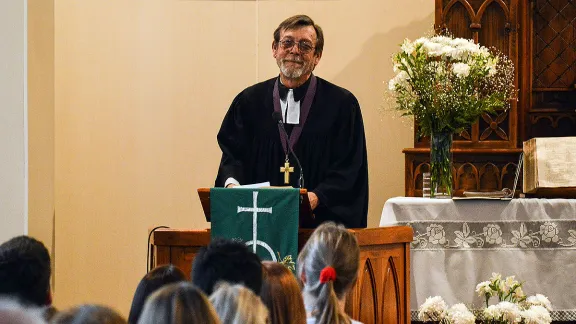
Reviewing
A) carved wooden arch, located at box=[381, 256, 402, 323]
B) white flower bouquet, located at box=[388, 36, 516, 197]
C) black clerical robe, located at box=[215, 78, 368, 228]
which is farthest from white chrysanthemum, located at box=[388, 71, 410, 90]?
carved wooden arch, located at box=[381, 256, 402, 323]

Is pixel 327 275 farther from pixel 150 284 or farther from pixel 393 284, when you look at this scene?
pixel 393 284

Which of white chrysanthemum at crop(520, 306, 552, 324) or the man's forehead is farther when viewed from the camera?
the man's forehead

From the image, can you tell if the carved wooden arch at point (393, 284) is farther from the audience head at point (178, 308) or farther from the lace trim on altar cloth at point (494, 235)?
the audience head at point (178, 308)

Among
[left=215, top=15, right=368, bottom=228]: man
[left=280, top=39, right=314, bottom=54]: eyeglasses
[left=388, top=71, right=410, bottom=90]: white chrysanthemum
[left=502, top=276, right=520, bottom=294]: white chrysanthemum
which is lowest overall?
[left=502, top=276, right=520, bottom=294]: white chrysanthemum

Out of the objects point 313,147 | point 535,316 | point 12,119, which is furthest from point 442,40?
point 12,119

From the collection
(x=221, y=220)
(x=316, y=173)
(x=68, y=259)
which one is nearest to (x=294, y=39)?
(x=316, y=173)

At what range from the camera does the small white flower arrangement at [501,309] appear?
539 centimetres

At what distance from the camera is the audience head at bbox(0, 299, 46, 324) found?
2510 millimetres

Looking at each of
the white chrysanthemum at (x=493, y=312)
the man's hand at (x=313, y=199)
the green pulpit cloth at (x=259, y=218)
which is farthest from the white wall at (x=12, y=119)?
the white chrysanthemum at (x=493, y=312)

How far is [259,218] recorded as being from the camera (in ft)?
17.8

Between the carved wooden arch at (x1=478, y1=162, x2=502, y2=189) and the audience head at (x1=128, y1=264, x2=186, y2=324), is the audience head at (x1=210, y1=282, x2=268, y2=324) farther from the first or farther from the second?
the carved wooden arch at (x1=478, y1=162, x2=502, y2=189)

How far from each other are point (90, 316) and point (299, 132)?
12.8 feet

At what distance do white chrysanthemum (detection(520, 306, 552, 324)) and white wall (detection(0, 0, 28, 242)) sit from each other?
2902 mm

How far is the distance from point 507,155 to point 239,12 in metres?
2.48
